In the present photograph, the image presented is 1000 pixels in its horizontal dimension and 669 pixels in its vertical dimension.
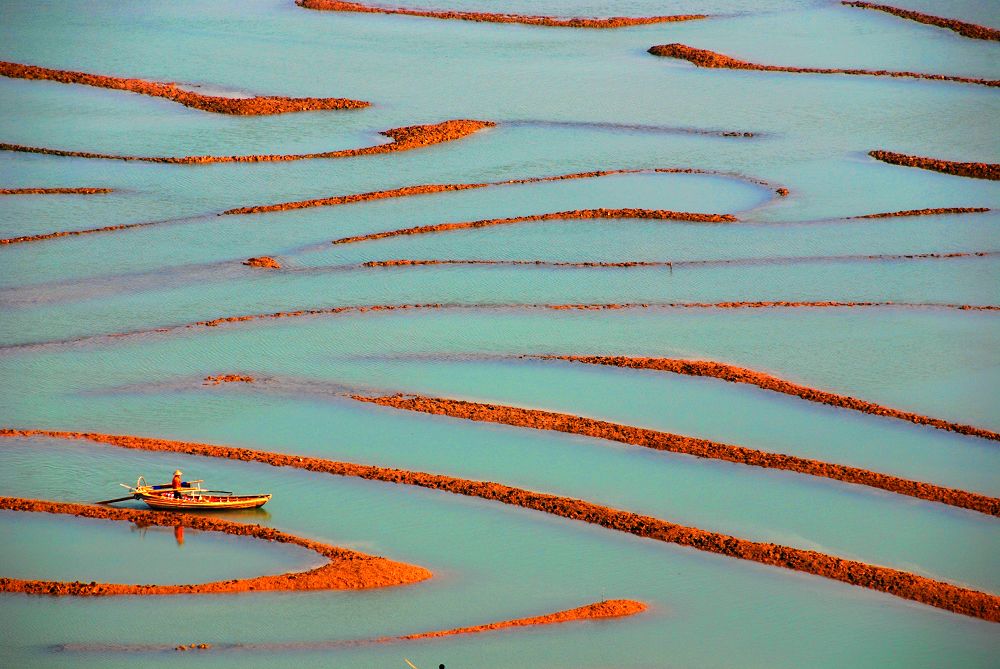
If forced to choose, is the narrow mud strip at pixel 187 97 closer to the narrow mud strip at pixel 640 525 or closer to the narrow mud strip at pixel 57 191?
the narrow mud strip at pixel 57 191

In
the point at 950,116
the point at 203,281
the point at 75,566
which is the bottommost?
the point at 75,566

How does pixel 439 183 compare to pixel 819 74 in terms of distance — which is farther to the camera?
pixel 819 74

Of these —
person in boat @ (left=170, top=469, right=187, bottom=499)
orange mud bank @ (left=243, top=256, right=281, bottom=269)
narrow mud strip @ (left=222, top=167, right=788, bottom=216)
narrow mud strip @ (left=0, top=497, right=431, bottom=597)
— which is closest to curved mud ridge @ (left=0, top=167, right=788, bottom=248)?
narrow mud strip @ (left=222, top=167, right=788, bottom=216)

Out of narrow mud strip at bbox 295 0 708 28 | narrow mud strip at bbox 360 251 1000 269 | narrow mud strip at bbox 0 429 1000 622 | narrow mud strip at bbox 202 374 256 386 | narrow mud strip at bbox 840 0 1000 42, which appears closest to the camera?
narrow mud strip at bbox 0 429 1000 622

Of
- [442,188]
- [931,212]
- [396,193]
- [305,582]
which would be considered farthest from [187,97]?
[305,582]

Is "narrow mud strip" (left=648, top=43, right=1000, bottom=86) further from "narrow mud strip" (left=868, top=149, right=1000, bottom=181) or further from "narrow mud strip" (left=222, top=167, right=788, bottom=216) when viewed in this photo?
"narrow mud strip" (left=222, top=167, right=788, bottom=216)

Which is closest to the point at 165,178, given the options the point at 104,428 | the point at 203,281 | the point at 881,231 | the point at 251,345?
the point at 203,281

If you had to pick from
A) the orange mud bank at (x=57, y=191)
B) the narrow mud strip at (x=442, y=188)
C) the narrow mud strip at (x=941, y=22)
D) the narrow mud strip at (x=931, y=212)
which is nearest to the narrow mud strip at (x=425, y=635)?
the narrow mud strip at (x=442, y=188)

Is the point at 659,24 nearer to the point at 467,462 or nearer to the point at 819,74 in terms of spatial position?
the point at 819,74
